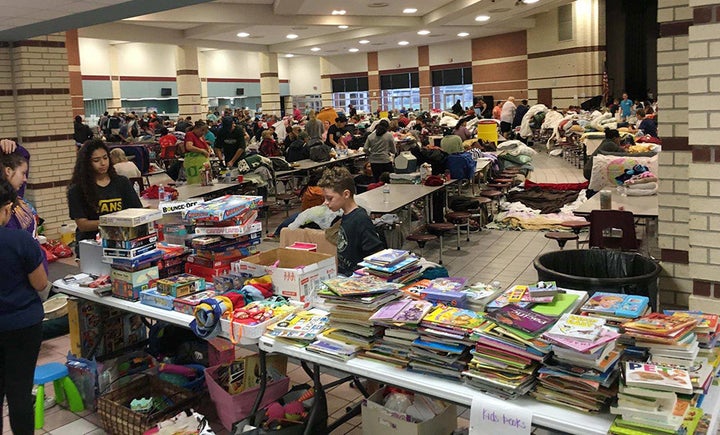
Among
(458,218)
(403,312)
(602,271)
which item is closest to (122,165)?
(458,218)

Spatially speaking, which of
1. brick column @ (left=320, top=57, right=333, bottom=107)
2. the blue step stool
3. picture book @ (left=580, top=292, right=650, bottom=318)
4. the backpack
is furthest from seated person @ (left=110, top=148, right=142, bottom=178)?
brick column @ (left=320, top=57, right=333, bottom=107)

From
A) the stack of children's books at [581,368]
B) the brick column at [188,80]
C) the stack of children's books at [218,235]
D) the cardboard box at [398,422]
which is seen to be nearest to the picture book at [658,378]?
the stack of children's books at [581,368]

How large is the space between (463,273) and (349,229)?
3.92 m

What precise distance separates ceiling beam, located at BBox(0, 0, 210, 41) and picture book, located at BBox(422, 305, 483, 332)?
5160 mm

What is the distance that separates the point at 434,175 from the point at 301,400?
662cm

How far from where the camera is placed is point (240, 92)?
30.6 m

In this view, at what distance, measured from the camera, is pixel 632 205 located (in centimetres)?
692

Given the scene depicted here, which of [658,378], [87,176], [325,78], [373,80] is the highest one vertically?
[325,78]

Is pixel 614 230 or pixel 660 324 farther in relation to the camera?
pixel 614 230

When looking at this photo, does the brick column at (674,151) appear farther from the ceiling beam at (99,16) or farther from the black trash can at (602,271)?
the ceiling beam at (99,16)

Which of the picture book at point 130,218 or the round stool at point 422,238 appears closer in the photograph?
the picture book at point 130,218

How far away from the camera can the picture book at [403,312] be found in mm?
2805

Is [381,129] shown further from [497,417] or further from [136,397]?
[497,417]

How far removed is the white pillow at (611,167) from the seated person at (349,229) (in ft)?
17.6
